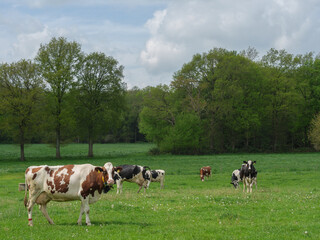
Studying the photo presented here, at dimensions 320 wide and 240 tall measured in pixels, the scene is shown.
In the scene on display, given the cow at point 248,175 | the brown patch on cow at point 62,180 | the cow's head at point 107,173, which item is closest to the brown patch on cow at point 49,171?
the brown patch on cow at point 62,180

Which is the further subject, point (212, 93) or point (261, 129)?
point (261, 129)

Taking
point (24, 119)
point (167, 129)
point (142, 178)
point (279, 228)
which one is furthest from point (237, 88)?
point (279, 228)

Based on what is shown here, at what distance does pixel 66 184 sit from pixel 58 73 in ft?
163

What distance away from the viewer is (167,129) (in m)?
71.4

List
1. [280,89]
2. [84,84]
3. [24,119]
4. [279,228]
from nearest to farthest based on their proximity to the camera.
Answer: [279,228]
[24,119]
[84,84]
[280,89]

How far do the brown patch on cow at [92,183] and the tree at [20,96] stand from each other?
4670cm

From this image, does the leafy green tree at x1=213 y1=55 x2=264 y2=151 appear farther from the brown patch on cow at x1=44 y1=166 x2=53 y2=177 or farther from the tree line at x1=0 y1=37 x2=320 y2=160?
the brown patch on cow at x1=44 y1=166 x2=53 y2=177

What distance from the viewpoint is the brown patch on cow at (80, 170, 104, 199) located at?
40.1 ft

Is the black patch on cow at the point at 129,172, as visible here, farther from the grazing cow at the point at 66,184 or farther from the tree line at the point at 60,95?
the tree line at the point at 60,95

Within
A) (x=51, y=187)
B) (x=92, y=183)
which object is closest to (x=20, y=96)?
(x=51, y=187)

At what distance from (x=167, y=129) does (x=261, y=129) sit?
84.0ft

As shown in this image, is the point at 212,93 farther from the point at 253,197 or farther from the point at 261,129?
the point at 253,197

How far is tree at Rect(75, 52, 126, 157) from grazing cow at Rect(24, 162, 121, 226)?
171 ft

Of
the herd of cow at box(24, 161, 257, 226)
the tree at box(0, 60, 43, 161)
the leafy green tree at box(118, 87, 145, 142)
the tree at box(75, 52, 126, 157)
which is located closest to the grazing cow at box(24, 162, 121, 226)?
the herd of cow at box(24, 161, 257, 226)
